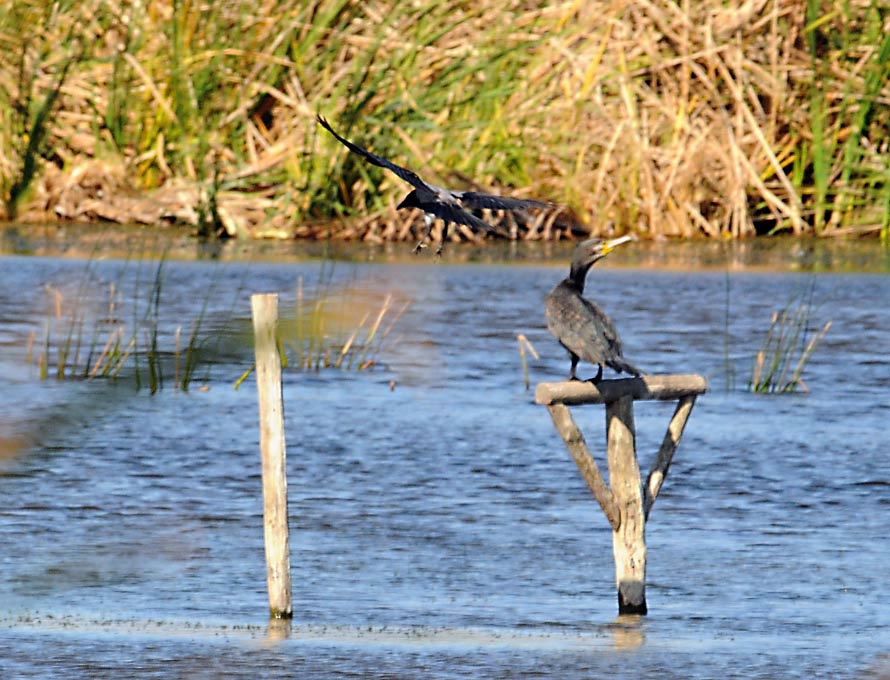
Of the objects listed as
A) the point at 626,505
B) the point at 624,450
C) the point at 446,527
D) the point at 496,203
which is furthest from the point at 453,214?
the point at 446,527

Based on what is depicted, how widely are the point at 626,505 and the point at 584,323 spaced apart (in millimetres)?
670

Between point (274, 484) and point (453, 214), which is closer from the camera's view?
point (453, 214)

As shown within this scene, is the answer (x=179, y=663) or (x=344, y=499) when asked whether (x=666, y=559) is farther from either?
(x=179, y=663)

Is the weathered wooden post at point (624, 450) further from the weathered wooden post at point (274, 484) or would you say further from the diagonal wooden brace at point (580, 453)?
the weathered wooden post at point (274, 484)

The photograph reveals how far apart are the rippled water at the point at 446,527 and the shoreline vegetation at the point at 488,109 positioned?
5.16 metres

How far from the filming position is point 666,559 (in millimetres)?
7902

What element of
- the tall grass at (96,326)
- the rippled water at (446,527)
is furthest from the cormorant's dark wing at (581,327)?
the tall grass at (96,326)

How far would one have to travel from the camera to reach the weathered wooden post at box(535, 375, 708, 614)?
19.8ft

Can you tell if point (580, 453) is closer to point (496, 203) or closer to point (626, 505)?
point (626, 505)

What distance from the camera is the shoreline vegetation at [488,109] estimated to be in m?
20.1

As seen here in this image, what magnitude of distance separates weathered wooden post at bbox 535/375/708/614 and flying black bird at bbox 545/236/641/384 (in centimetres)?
9

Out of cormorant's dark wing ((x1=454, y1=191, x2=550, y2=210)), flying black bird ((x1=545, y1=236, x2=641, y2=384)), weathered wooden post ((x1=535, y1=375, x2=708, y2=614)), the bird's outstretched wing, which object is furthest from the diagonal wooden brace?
the bird's outstretched wing

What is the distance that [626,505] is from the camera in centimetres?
643

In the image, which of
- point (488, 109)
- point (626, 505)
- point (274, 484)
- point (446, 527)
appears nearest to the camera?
point (274, 484)
